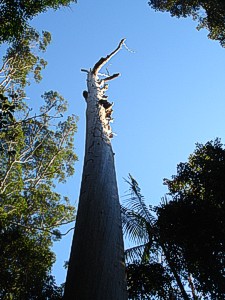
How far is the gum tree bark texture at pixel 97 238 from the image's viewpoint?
164 cm

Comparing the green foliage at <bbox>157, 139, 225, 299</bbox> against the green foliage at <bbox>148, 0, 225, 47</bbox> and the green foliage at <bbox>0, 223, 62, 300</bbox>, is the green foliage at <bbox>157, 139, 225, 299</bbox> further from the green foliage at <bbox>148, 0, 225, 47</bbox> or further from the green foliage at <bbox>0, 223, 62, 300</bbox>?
the green foliage at <bbox>148, 0, 225, 47</bbox>

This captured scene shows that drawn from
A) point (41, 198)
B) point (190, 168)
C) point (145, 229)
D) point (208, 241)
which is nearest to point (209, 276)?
point (208, 241)

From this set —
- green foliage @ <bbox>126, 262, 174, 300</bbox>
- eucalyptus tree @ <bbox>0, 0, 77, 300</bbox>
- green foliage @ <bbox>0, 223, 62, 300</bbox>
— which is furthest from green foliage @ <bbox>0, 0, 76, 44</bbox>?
green foliage @ <bbox>126, 262, 174, 300</bbox>

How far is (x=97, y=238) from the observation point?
1961mm

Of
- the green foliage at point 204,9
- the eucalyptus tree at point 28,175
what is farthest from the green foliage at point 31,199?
the green foliage at point 204,9

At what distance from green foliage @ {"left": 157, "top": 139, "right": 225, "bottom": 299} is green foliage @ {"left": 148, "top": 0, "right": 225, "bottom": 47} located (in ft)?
19.7

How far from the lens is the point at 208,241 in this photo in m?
5.78

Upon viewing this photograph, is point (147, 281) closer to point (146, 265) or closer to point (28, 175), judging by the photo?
point (146, 265)

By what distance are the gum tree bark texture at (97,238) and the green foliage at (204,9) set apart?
9351 millimetres

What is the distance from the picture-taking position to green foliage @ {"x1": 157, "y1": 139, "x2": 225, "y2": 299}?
5.53 meters

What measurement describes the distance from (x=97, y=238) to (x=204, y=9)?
11407mm

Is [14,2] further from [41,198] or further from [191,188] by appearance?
[41,198]

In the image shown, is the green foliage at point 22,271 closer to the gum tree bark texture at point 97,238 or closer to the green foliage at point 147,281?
the green foliage at point 147,281

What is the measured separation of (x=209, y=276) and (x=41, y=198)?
926 centimetres
